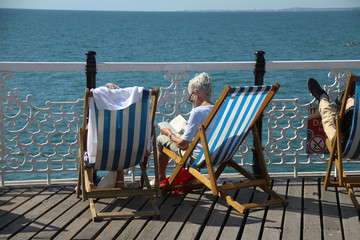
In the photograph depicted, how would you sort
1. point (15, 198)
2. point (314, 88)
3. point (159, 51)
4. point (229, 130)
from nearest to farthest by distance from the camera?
point (229, 130)
point (15, 198)
point (314, 88)
point (159, 51)

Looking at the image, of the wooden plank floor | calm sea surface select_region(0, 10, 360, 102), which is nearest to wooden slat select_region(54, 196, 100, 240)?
the wooden plank floor

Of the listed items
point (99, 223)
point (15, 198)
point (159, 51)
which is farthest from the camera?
point (159, 51)

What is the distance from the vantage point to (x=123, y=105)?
3873 millimetres

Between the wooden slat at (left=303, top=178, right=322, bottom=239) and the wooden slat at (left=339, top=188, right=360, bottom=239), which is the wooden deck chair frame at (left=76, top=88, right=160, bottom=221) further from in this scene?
the wooden slat at (left=339, top=188, right=360, bottom=239)

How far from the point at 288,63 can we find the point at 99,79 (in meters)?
24.1

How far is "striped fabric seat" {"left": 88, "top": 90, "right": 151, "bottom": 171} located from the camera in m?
3.86

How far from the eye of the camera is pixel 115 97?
3.89m

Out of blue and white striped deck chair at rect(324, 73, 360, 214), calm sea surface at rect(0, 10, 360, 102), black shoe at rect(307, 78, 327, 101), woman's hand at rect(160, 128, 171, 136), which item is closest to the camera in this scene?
blue and white striped deck chair at rect(324, 73, 360, 214)

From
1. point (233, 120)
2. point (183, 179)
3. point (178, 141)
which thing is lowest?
point (183, 179)

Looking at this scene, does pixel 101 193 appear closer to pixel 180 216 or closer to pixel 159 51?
pixel 180 216

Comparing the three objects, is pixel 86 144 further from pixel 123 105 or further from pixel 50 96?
pixel 50 96

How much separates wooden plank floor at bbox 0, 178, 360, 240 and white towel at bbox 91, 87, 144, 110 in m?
0.81

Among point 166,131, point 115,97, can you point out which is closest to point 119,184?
point 166,131

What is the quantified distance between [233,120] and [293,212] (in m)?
0.81
